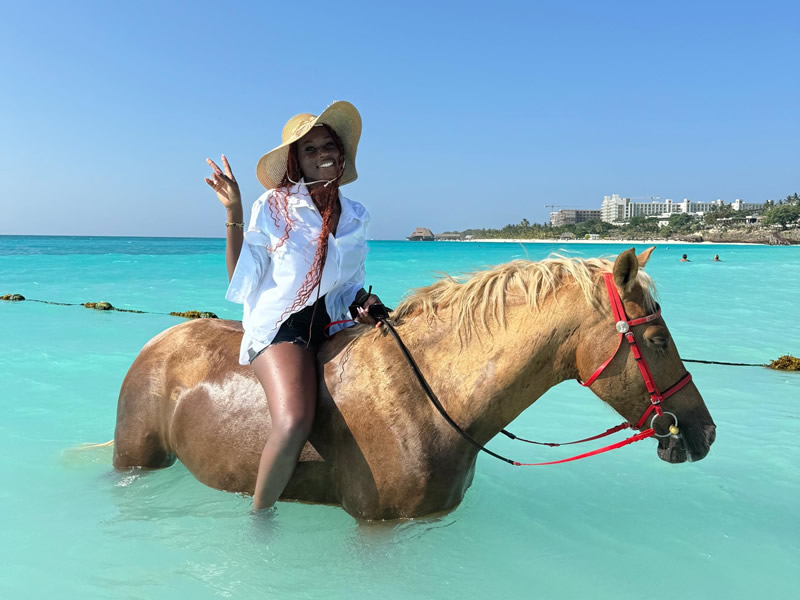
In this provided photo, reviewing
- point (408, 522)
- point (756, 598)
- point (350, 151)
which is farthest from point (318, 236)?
point (756, 598)

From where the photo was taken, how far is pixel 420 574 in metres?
2.51

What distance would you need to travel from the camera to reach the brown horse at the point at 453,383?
2240 mm

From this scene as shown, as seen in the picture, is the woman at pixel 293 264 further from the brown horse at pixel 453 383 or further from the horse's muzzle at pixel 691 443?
the horse's muzzle at pixel 691 443

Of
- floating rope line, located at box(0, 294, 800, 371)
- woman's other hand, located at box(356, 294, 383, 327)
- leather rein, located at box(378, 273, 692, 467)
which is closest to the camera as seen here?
leather rein, located at box(378, 273, 692, 467)

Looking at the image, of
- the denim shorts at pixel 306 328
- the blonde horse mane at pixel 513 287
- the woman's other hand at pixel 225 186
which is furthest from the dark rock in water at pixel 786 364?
the woman's other hand at pixel 225 186

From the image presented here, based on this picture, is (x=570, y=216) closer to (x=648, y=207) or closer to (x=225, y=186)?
(x=648, y=207)

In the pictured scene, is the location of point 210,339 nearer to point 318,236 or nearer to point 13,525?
point 318,236

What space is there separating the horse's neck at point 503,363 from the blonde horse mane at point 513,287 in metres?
0.04

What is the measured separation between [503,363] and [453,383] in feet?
0.73

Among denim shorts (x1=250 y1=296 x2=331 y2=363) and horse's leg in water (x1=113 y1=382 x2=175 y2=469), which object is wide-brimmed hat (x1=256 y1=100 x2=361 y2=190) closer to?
denim shorts (x1=250 y1=296 x2=331 y2=363)

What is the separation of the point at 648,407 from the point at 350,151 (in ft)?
5.81

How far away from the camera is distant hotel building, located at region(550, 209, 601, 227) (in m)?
178

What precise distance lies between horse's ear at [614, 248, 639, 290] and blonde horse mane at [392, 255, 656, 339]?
0.23 ft

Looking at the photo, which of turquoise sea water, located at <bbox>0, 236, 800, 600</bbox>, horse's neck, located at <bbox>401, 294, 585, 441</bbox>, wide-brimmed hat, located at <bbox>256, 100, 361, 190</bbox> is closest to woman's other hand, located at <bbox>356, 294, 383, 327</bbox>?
horse's neck, located at <bbox>401, 294, 585, 441</bbox>
